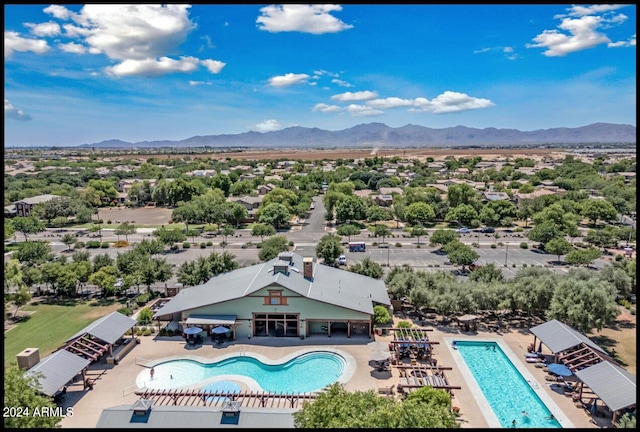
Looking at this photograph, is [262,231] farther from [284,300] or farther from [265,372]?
[265,372]

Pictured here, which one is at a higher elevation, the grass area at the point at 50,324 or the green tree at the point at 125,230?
the green tree at the point at 125,230

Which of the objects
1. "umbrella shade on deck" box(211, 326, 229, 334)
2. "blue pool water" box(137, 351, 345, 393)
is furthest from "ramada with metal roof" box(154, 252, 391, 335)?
"blue pool water" box(137, 351, 345, 393)

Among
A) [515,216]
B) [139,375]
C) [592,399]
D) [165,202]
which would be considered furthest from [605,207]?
[165,202]

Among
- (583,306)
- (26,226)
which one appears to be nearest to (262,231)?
(26,226)

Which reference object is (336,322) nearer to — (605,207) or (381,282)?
(381,282)

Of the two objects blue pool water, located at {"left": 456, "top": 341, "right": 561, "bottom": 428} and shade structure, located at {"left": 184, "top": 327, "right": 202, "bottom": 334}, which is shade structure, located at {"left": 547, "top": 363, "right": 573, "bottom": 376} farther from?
shade structure, located at {"left": 184, "top": 327, "right": 202, "bottom": 334}

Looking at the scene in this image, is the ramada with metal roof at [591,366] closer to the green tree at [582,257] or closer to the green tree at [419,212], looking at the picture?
the green tree at [582,257]

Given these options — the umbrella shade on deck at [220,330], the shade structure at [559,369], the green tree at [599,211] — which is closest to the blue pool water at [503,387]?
the shade structure at [559,369]
